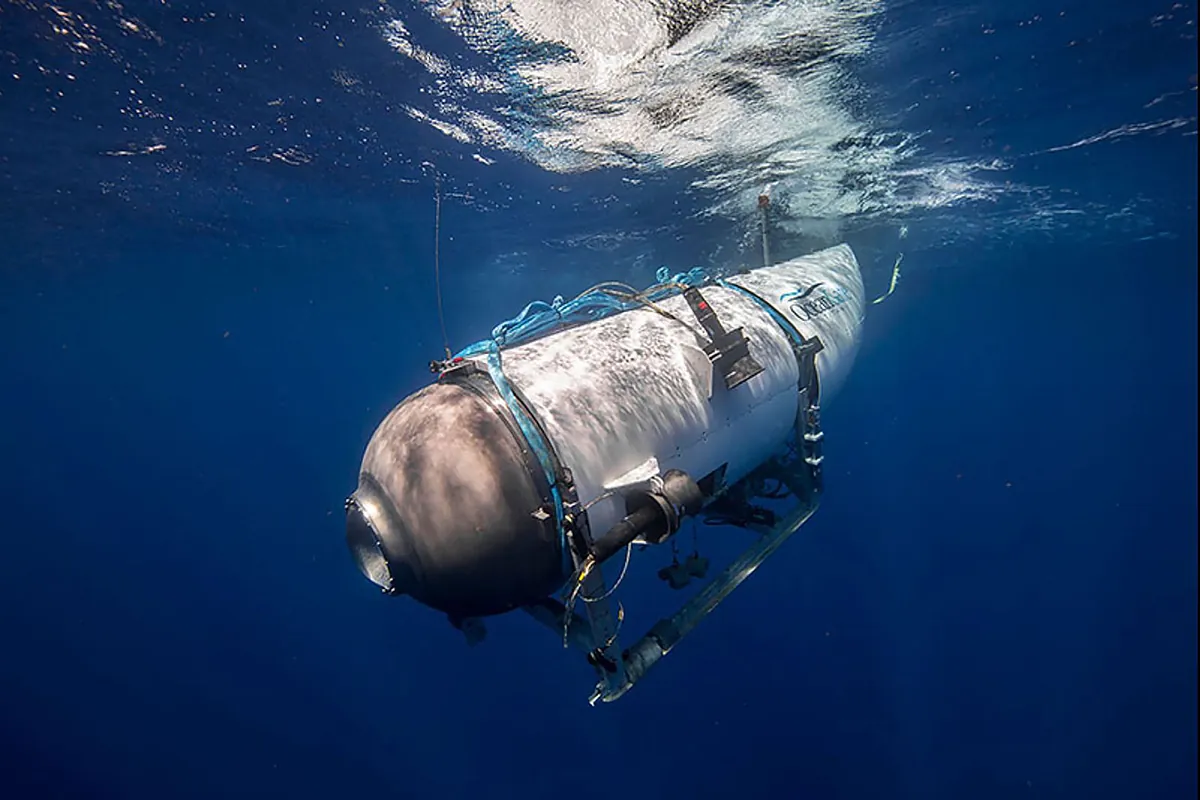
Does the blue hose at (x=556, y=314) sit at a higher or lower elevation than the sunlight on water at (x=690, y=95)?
lower

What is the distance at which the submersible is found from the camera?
9.62 feet

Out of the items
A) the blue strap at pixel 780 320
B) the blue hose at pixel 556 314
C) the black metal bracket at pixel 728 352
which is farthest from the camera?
the blue strap at pixel 780 320

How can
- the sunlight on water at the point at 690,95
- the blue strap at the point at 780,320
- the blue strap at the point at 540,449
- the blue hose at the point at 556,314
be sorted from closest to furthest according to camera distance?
the blue strap at the point at 540,449, the blue hose at the point at 556,314, the blue strap at the point at 780,320, the sunlight on water at the point at 690,95

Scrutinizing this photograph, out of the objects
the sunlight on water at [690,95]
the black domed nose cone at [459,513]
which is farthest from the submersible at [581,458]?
the sunlight on water at [690,95]

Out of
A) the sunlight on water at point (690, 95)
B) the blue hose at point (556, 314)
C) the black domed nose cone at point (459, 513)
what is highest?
the sunlight on water at point (690, 95)

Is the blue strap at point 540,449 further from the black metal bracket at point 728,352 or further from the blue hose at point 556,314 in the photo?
the black metal bracket at point 728,352

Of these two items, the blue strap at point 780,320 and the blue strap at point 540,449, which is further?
the blue strap at point 780,320

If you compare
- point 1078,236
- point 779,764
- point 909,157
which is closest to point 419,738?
point 779,764

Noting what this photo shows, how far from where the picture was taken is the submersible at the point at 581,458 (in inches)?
115

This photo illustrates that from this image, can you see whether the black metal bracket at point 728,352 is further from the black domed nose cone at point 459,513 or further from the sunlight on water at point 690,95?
the sunlight on water at point 690,95

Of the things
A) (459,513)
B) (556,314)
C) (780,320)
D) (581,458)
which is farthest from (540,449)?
(780,320)

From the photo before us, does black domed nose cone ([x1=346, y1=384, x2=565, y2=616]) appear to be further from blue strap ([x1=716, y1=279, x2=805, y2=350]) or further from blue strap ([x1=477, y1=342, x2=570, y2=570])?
blue strap ([x1=716, y1=279, x2=805, y2=350])

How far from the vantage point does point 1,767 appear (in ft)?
62.7

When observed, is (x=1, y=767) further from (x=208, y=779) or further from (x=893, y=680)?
(x=893, y=680)
